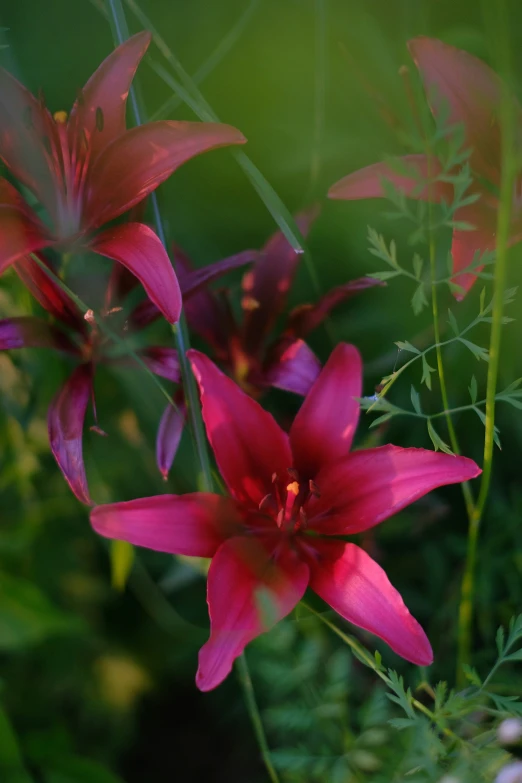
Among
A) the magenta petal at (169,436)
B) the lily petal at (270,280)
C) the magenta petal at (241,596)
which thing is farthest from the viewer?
the lily petal at (270,280)

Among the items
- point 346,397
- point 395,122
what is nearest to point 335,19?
point 395,122

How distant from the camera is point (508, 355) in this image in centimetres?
78

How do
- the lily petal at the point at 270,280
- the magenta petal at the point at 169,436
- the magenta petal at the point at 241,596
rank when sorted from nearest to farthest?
the magenta petal at the point at 241,596
the magenta petal at the point at 169,436
the lily petal at the point at 270,280

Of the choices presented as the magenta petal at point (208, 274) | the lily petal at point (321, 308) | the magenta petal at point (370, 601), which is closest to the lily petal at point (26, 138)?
the magenta petal at point (208, 274)

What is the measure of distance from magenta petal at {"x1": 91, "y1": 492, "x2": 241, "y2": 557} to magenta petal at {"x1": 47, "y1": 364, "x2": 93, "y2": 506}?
36 mm

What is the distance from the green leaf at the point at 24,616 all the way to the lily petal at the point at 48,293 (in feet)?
0.94

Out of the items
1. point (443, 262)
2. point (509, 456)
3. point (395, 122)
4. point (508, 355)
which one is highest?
point (395, 122)

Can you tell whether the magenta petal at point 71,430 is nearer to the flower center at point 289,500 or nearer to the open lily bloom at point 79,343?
the open lily bloom at point 79,343

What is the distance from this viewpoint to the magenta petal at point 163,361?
630 mm

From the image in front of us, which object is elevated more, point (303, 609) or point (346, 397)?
point (346, 397)

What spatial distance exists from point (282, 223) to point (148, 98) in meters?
0.46

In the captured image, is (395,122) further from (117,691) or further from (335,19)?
(117,691)

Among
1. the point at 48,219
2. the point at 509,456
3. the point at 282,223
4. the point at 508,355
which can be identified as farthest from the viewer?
the point at 509,456

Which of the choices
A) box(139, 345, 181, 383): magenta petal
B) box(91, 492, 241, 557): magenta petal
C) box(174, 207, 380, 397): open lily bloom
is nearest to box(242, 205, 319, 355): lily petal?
box(174, 207, 380, 397): open lily bloom
